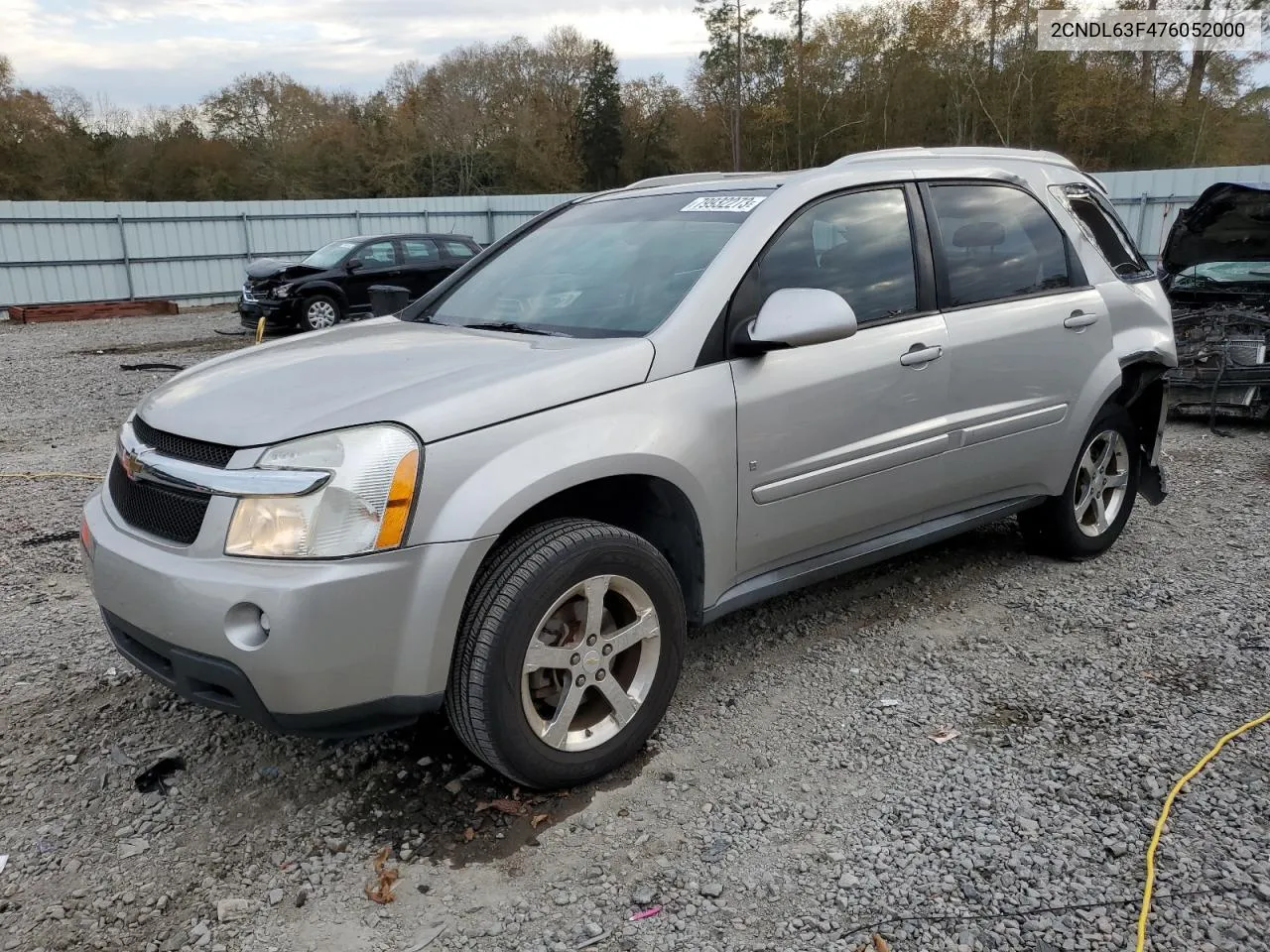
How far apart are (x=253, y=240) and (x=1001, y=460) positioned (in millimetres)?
21905

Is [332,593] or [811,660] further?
[811,660]

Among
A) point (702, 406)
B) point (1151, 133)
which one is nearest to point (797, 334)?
point (702, 406)

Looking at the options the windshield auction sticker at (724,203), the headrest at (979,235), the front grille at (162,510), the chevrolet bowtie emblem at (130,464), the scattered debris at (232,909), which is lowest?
the scattered debris at (232,909)

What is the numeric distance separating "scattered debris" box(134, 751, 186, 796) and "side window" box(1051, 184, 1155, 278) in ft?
13.6

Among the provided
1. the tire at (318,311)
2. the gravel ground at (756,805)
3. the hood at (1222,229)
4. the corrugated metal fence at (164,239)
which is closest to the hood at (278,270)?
the tire at (318,311)

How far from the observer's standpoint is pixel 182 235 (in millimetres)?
21516

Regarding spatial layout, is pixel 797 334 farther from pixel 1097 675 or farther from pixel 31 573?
pixel 31 573

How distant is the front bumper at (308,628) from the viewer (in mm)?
2240

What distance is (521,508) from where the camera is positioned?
2463 mm

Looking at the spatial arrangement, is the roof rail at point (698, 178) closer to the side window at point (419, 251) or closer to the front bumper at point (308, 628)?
the front bumper at point (308, 628)

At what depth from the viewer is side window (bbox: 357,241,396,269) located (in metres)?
15.1

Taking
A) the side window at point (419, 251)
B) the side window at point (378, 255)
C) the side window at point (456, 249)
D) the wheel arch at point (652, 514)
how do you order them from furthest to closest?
the side window at point (456, 249)
the side window at point (419, 251)
the side window at point (378, 255)
the wheel arch at point (652, 514)

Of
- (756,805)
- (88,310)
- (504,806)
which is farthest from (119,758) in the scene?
(88,310)

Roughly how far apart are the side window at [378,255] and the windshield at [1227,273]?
11313 millimetres
